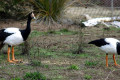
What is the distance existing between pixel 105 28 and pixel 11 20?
4.48m

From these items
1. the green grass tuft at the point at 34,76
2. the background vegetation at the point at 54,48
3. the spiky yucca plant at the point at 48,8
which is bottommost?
the green grass tuft at the point at 34,76

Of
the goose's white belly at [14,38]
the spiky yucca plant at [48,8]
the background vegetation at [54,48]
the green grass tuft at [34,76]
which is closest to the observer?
the green grass tuft at [34,76]

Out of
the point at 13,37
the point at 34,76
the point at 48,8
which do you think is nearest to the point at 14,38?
the point at 13,37

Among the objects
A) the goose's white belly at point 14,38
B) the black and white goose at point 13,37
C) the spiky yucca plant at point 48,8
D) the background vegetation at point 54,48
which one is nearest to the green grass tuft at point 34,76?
the background vegetation at point 54,48

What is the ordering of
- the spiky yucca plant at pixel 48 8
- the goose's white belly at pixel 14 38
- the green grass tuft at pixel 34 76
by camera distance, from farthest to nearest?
the spiky yucca plant at pixel 48 8
the goose's white belly at pixel 14 38
the green grass tuft at pixel 34 76

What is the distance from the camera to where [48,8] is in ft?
43.7

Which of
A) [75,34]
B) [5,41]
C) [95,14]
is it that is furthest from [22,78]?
[95,14]

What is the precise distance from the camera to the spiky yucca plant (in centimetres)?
1330

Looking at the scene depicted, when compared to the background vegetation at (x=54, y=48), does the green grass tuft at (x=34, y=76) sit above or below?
below

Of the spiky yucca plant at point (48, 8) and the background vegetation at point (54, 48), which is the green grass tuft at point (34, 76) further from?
the spiky yucca plant at point (48, 8)

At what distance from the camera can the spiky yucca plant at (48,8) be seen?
523 inches

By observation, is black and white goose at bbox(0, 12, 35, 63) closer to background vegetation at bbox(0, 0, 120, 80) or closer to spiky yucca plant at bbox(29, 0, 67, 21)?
background vegetation at bbox(0, 0, 120, 80)

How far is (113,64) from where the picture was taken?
7539 mm

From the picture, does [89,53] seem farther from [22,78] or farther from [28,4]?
[28,4]
